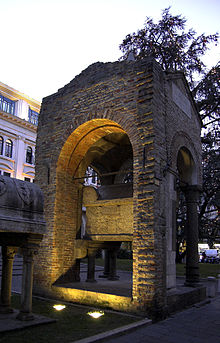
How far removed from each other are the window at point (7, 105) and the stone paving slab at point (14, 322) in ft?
78.7

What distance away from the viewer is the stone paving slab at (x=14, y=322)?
5.34 m

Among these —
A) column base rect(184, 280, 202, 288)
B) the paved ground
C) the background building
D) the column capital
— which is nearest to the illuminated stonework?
the paved ground

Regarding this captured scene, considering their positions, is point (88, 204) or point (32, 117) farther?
point (32, 117)

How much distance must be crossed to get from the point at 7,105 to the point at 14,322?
2506 centimetres

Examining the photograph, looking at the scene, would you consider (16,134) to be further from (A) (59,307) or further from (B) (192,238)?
Result: (A) (59,307)

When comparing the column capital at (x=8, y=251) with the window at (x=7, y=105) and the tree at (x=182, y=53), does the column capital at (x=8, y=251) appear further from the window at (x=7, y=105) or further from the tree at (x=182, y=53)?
the window at (x=7, y=105)

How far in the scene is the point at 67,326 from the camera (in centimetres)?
593

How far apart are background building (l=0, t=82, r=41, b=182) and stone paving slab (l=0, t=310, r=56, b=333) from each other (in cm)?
2162

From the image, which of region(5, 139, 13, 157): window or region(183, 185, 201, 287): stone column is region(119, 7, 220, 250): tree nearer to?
region(183, 185, 201, 287): stone column

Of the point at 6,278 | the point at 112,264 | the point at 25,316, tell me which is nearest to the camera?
the point at 25,316

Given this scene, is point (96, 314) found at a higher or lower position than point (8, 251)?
lower

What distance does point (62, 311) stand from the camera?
722 centimetres

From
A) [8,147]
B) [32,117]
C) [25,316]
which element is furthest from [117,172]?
[32,117]

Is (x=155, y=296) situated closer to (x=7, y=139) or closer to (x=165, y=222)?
(x=165, y=222)
